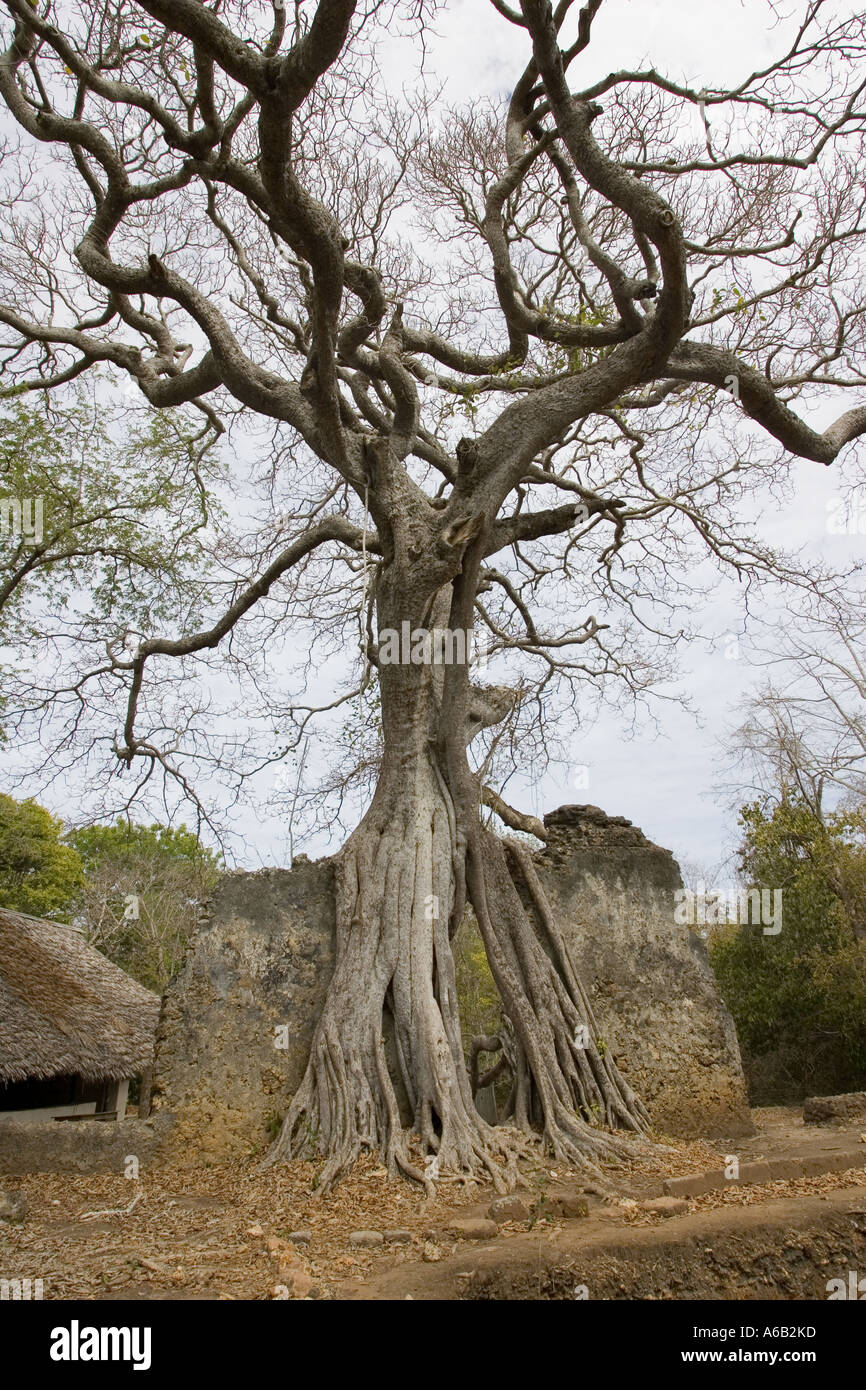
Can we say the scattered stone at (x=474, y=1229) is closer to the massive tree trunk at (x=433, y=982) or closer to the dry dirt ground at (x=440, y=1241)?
the dry dirt ground at (x=440, y=1241)

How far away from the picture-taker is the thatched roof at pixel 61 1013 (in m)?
12.6

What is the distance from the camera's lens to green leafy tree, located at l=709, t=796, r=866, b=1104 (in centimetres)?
1347

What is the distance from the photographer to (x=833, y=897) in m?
14.0

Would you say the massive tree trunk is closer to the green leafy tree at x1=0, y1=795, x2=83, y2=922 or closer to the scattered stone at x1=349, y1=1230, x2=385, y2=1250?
the scattered stone at x1=349, y1=1230, x2=385, y2=1250

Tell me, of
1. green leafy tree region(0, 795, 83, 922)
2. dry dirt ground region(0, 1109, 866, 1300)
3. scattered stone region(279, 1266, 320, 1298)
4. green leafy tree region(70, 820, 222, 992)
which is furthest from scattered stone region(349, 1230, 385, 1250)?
green leafy tree region(0, 795, 83, 922)

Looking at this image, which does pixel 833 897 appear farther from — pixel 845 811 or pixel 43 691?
pixel 43 691

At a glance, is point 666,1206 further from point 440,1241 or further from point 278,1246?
point 278,1246

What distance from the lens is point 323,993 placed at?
752 cm

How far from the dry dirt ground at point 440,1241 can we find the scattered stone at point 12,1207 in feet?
0.22

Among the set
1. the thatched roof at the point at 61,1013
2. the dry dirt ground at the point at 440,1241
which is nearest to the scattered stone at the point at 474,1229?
the dry dirt ground at the point at 440,1241

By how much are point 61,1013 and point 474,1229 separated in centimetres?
1085

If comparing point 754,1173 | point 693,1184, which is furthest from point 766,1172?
point 693,1184
